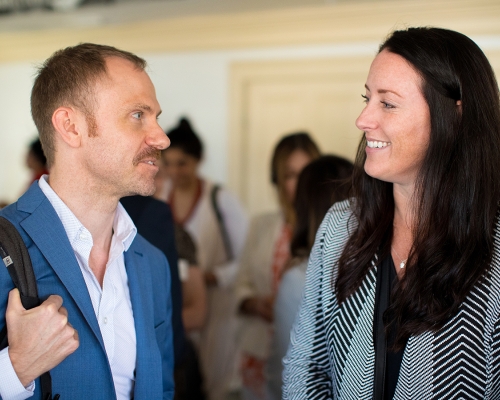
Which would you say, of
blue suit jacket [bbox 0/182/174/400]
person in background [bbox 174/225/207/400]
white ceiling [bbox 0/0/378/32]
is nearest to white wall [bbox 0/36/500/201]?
white ceiling [bbox 0/0/378/32]

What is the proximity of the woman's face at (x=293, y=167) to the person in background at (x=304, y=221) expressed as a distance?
2.49ft

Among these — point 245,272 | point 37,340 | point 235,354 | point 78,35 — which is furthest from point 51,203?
point 78,35

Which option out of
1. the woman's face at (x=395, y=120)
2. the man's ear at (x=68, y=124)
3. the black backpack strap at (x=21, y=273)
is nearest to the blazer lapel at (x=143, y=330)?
the black backpack strap at (x=21, y=273)

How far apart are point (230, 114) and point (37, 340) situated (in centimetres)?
413

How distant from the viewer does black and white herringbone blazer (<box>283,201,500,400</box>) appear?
1482 millimetres

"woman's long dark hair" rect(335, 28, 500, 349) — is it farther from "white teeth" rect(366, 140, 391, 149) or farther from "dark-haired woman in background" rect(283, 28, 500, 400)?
"white teeth" rect(366, 140, 391, 149)

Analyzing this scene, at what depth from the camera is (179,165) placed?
4.14m

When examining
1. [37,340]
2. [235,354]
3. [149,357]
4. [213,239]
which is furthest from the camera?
[235,354]

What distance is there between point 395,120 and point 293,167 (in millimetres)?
1789

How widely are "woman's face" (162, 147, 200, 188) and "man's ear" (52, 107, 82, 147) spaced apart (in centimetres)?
239

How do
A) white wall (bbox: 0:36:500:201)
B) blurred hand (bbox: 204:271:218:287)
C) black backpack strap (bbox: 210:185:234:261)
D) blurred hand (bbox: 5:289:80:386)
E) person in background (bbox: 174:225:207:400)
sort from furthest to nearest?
1. white wall (bbox: 0:36:500:201)
2. black backpack strap (bbox: 210:185:234:261)
3. blurred hand (bbox: 204:271:218:287)
4. person in background (bbox: 174:225:207:400)
5. blurred hand (bbox: 5:289:80:386)

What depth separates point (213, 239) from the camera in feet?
13.9

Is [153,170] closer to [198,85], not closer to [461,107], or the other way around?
[461,107]

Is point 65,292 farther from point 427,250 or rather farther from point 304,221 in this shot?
point 304,221
